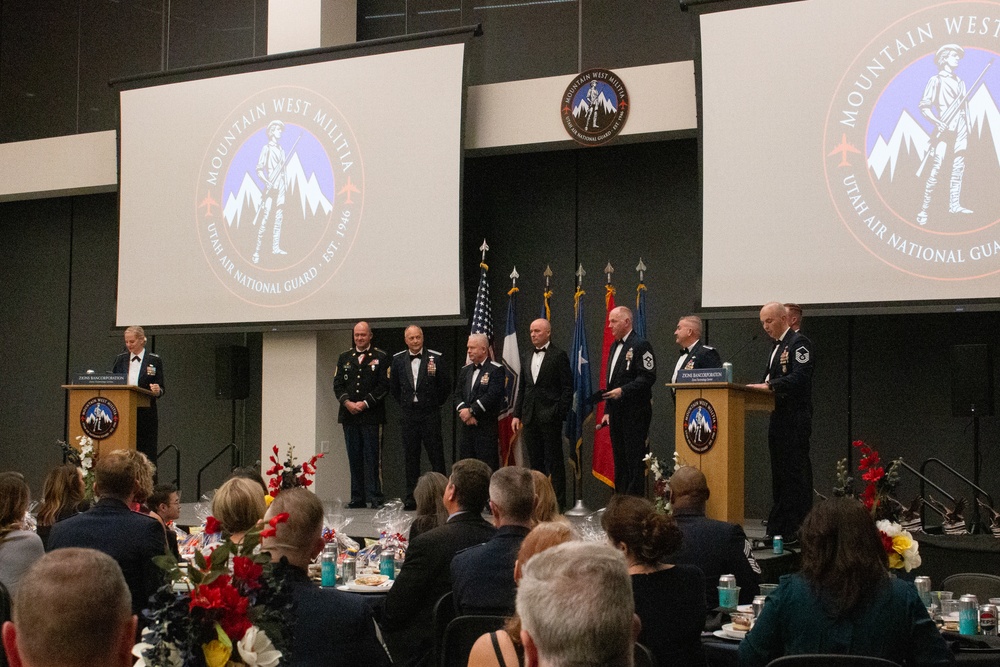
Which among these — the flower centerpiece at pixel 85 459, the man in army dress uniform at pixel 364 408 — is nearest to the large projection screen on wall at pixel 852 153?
the man in army dress uniform at pixel 364 408

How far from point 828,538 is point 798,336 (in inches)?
180

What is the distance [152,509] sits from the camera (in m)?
5.39

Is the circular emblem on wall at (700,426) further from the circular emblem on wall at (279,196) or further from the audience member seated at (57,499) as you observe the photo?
the circular emblem on wall at (279,196)

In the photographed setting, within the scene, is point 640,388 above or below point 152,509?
above

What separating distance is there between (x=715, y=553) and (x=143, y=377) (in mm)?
6849

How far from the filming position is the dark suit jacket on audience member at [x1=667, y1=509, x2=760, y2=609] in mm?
4195

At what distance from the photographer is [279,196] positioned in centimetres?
1019

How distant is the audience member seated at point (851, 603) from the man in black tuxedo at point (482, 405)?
595 cm

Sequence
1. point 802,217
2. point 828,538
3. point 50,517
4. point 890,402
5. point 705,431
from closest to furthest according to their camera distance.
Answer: point 828,538 < point 50,517 < point 705,431 < point 802,217 < point 890,402

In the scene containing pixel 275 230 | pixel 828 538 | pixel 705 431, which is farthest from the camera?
pixel 275 230

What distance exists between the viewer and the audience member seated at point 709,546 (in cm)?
420

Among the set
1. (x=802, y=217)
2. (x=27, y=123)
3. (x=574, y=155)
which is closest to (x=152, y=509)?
(x=802, y=217)

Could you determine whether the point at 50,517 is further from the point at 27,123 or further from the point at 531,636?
the point at 27,123

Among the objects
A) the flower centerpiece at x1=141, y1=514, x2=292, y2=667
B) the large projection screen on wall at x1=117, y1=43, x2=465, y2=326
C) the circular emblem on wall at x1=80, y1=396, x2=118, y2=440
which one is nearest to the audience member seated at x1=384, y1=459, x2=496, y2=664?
the flower centerpiece at x1=141, y1=514, x2=292, y2=667
